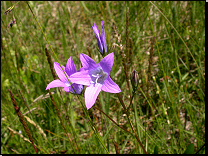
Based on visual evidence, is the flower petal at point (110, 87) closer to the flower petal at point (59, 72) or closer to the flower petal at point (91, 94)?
the flower petal at point (91, 94)

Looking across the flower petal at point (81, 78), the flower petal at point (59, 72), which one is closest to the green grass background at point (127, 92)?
the flower petal at point (59, 72)

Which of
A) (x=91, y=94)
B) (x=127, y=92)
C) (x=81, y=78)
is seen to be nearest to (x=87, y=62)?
(x=81, y=78)

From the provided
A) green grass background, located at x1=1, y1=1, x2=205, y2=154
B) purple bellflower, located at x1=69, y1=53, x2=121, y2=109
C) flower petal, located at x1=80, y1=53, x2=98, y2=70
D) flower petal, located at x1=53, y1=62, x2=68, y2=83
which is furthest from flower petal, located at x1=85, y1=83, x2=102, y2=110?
green grass background, located at x1=1, y1=1, x2=205, y2=154

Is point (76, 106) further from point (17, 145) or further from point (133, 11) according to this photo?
point (133, 11)

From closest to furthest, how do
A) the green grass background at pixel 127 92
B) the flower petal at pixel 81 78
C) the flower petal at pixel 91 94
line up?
the flower petal at pixel 91 94 → the flower petal at pixel 81 78 → the green grass background at pixel 127 92

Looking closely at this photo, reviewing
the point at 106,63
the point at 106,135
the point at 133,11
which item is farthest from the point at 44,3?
the point at 106,63

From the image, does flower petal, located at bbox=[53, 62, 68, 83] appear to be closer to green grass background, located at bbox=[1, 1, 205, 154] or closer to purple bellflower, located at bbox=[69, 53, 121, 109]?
purple bellflower, located at bbox=[69, 53, 121, 109]

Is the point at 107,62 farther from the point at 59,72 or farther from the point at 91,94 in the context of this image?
the point at 59,72

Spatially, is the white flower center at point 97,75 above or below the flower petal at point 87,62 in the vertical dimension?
below

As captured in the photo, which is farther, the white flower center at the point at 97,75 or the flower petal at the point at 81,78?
the white flower center at the point at 97,75
